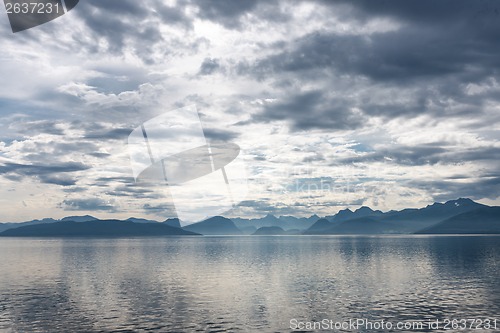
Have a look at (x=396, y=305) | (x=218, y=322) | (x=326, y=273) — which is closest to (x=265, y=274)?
(x=326, y=273)

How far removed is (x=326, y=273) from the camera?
104812 millimetres

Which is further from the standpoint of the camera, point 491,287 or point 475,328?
point 491,287

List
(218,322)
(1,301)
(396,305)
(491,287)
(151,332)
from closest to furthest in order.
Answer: (151,332), (218,322), (396,305), (1,301), (491,287)

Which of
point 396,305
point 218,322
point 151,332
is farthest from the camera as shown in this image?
point 396,305

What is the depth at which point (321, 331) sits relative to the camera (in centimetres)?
4772

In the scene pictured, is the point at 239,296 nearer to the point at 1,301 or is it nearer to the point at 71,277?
the point at 1,301

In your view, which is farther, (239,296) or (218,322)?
(239,296)

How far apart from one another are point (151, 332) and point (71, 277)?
6262 cm

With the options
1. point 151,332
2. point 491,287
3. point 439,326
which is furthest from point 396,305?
point 151,332

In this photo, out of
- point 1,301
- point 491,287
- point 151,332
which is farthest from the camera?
point 491,287

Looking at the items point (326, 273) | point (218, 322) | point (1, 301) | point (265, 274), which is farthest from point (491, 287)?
point (1, 301)

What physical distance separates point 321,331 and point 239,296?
25335 mm

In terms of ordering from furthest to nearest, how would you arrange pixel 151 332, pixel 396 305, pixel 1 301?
pixel 1 301 → pixel 396 305 → pixel 151 332

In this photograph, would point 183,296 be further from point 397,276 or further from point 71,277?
point 397,276
